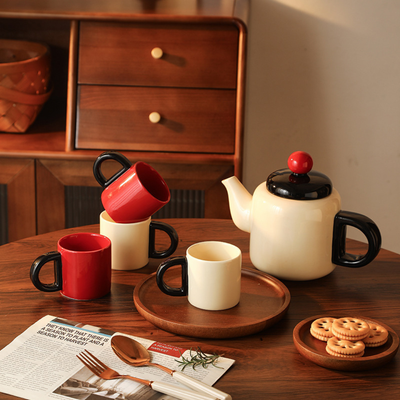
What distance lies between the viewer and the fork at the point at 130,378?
23.5 inches

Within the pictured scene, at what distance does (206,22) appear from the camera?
1.53 metres

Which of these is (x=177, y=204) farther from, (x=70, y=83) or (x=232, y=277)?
(x=232, y=277)

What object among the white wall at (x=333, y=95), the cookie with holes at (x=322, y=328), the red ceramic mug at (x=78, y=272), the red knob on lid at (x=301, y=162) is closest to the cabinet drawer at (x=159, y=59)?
the white wall at (x=333, y=95)

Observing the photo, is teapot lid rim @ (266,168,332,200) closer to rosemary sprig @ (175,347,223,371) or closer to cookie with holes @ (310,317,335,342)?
cookie with holes @ (310,317,335,342)

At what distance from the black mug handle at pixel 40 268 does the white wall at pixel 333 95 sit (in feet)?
4.51

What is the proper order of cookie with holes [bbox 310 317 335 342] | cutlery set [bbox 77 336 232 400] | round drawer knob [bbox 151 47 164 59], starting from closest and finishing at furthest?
cutlery set [bbox 77 336 232 400] < cookie with holes [bbox 310 317 335 342] < round drawer knob [bbox 151 47 164 59]

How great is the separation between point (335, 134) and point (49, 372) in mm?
1679

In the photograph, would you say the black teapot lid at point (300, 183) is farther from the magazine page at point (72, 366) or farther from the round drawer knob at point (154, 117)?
the round drawer knob at point (154, 117)

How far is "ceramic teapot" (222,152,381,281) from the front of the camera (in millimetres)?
869

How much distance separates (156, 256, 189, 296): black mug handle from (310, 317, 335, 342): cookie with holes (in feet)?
0.68

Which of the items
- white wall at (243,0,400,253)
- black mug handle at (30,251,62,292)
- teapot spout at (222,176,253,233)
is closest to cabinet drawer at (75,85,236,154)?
white wall at (243,0,400,253)

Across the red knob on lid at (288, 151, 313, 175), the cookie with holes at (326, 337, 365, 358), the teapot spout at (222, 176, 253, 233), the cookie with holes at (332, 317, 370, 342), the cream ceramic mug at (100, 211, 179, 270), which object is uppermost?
the red knob on lid at (288, 151, 313, 175)

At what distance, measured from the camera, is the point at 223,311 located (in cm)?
79

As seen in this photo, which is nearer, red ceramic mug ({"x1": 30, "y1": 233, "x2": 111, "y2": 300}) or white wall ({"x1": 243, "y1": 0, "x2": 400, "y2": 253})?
red ceramic mug ({"x1": 30, "y1": 233, "x2": 111, "y2": 300})
